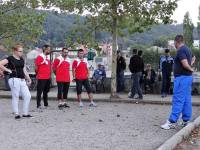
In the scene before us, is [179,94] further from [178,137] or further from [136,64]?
[136,64]

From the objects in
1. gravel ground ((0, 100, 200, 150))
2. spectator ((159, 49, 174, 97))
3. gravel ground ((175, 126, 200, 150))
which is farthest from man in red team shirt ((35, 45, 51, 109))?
gravel ground ((175, 126, 200, 150))

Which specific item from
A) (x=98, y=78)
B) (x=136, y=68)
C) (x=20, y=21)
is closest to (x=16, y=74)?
(x=136, y=68)

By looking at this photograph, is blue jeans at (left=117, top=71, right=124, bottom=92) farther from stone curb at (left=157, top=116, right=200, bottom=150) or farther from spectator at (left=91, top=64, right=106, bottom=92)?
stone curb at (left=157, top=116, right=200, bottom=150)

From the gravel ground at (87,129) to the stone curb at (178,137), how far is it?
0.24 m

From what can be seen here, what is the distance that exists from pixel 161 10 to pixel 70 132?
9.07 metres

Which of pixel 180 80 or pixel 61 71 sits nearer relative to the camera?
pixel 180 80

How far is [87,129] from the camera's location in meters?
11.4

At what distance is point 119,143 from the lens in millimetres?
9594

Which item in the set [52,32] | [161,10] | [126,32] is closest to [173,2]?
[161,10]

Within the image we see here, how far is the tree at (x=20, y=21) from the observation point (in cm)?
2294

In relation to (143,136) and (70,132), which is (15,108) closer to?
(70,132)

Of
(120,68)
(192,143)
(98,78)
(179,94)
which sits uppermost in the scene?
(120,68)

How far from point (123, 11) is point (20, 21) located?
19.6 feet

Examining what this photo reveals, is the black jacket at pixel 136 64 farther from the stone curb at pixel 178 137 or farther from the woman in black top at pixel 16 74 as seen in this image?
the stone curb at pixel 178 137
